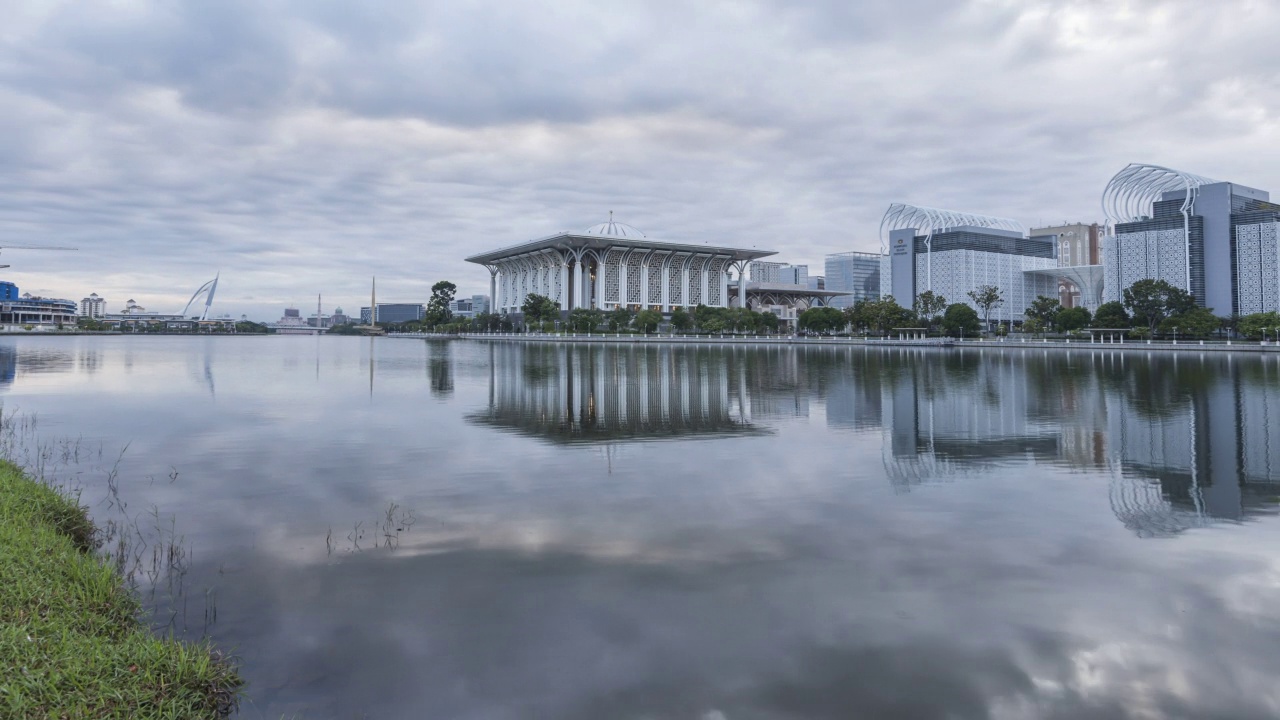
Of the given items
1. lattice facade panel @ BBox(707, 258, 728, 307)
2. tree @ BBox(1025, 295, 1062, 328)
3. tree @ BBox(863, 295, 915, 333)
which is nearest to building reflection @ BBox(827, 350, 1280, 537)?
tree @ BBox(863, 295, 915, 333)

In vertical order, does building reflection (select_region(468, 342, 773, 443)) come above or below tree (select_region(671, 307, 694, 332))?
below

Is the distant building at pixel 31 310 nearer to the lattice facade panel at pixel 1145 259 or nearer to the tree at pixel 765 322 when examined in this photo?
the tree at pixel 765 322

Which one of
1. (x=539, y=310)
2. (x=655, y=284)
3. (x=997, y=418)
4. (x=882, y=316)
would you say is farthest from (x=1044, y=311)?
(x=997, y=418)

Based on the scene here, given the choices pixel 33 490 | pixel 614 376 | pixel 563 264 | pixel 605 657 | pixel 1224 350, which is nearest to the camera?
pixel 605 657

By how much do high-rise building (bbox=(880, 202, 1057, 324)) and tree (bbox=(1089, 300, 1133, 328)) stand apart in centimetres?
4817

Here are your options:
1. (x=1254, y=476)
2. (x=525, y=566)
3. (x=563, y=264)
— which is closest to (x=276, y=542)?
(x=525, y=566)

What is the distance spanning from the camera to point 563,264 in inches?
5217

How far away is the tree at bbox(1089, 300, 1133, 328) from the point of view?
84.7 metres

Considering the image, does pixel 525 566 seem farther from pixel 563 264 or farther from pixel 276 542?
pixel 563 264

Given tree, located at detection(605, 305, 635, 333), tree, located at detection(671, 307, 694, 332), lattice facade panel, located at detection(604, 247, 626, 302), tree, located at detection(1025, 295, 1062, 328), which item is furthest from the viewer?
lattice facade panel, located at detection(604, 247, 626, 302)

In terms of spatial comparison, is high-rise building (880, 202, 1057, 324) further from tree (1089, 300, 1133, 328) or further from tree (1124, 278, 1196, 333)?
tree (1124, 278, 1196, 333)

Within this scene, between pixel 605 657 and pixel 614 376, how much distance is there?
28988mm

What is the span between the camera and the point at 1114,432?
16969 mm

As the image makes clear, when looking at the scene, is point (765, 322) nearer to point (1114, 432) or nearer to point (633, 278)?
point (633, 278)
